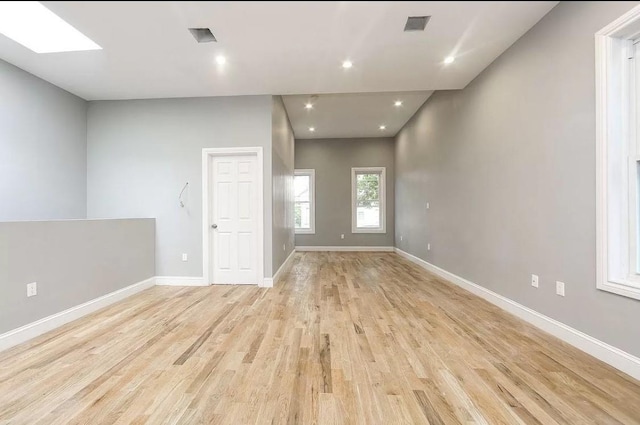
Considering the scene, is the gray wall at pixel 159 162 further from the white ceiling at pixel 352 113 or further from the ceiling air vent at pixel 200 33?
the ceiling air vent at pixel 200 33

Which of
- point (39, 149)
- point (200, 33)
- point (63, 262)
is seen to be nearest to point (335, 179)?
point (39, 149)

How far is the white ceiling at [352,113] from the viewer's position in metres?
4.98

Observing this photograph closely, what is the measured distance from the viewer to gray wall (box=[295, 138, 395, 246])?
7953 millimetres

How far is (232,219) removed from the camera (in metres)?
4.22

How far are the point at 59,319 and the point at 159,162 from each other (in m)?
2.30

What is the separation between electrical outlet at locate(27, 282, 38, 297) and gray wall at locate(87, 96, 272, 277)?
1.72 metres

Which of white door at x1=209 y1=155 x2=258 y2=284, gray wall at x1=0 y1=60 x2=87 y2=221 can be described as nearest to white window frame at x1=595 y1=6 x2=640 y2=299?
white door at x1=209 y1=155 x2=258 y2=284

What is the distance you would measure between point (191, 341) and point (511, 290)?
10.0 ft

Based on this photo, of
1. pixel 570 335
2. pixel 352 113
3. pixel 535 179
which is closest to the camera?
pixel 570 335

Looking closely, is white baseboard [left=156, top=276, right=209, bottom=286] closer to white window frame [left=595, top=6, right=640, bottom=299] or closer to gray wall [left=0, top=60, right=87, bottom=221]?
gray wall [left=0, top=60, right=87, bottom=221]

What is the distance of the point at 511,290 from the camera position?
2.89 metres

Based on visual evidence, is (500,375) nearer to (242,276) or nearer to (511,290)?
(511,290)

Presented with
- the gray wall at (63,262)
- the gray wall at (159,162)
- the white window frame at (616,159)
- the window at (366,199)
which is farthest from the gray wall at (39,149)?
the window at (366,199)

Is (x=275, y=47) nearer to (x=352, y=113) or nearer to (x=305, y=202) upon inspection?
(x=352, y=113)
